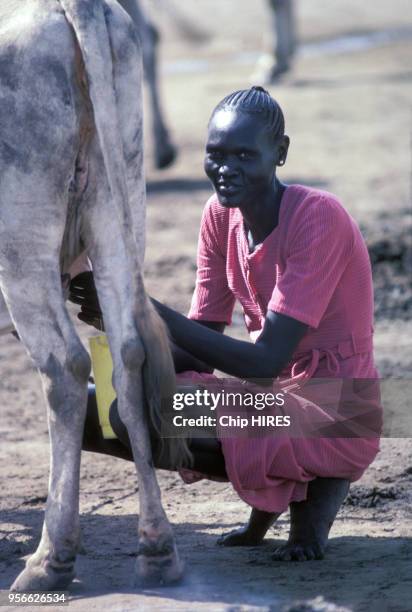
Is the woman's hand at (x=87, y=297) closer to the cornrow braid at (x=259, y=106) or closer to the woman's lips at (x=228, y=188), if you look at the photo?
the woman's lips at (x=228, y=188)

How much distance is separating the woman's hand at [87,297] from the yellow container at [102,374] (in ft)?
0.19

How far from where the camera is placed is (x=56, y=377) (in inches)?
157

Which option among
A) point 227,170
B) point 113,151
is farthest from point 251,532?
point 113,151

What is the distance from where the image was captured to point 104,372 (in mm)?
4281

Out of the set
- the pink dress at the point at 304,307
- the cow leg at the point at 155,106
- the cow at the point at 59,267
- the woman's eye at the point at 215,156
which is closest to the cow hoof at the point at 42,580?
the cow at the point at 59,267

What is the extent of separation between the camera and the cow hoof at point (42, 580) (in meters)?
3.87

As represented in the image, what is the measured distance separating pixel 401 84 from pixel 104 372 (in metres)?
13.7

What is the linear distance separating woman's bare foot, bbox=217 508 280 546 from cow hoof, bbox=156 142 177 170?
8361 mm

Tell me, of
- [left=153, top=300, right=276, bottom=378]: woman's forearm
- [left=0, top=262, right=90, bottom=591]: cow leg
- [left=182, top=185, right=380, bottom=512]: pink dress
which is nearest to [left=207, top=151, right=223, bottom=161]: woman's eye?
[left=182, top=185, right=380, bottom=512]: pink dress

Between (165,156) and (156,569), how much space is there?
8.81 meters

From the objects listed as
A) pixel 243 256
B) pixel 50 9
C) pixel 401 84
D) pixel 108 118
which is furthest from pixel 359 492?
pixel 401 84

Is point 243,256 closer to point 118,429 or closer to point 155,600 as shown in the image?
point 118,429

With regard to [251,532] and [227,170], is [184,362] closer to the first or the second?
[251,532]

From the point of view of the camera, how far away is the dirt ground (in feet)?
12.7
